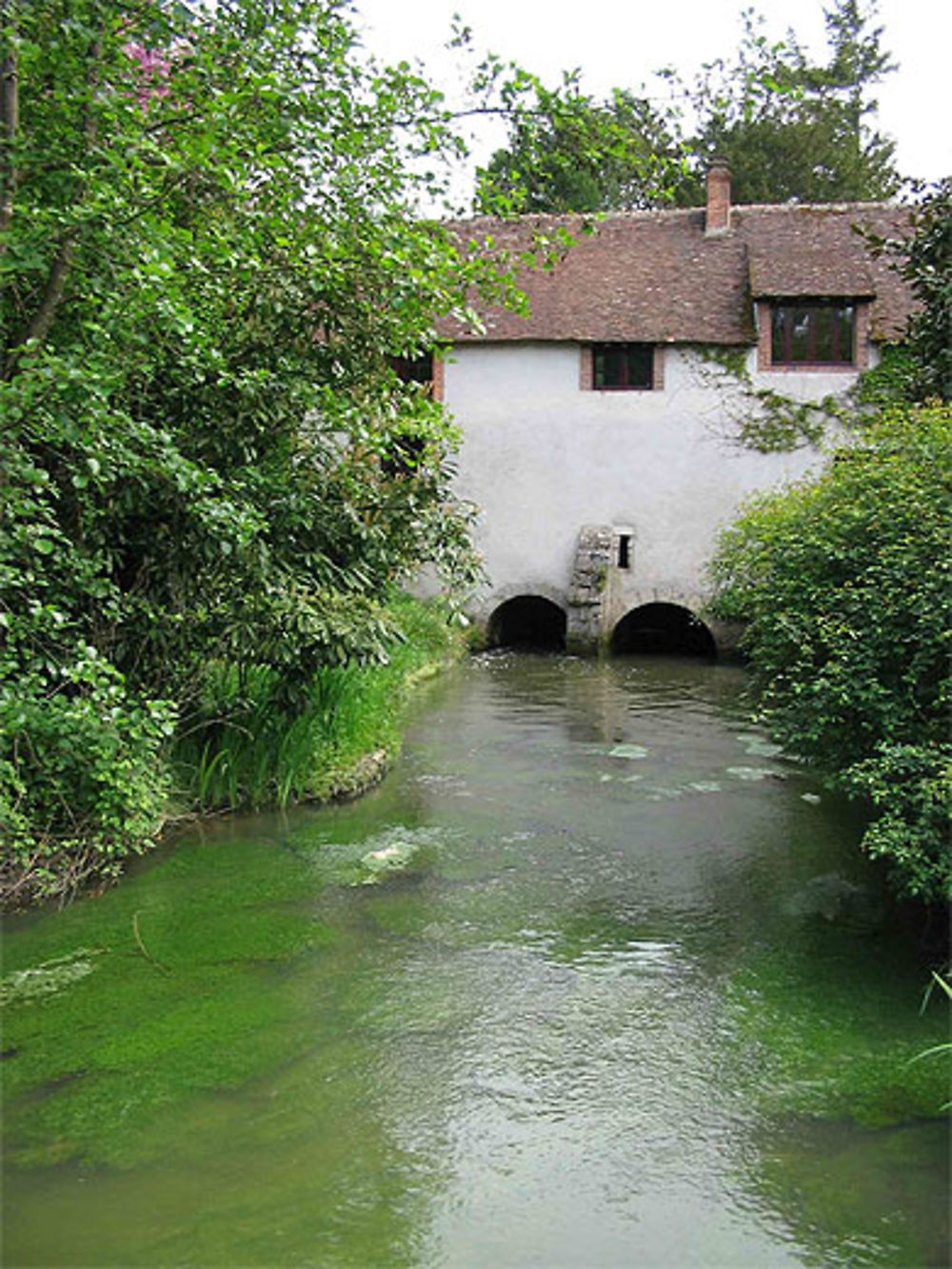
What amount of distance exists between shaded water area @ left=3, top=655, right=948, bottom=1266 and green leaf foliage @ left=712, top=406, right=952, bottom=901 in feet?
3.46

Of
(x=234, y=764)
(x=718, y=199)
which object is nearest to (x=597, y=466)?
(x=718, y=199)

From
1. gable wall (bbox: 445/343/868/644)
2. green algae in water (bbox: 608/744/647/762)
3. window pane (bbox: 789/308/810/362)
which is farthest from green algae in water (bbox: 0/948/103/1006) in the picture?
window pane (bbox: 789/308/810/362)

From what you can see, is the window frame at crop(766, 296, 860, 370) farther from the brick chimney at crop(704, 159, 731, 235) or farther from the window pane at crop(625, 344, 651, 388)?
the brick chimney at crop(704, 159, 731, 235)

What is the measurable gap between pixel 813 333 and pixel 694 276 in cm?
271

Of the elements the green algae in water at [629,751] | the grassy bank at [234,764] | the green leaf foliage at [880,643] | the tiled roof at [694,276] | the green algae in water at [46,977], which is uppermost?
the tiled roof at [694,276]

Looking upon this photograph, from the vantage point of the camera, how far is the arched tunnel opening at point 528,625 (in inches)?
851

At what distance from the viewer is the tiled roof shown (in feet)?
65.0

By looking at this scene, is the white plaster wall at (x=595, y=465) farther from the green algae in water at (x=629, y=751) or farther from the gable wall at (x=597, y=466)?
the green algae in water at (x=629, y=751)

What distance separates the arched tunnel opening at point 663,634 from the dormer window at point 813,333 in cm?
524

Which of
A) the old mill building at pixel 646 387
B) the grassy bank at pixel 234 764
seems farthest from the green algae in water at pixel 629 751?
the old mill building at pixel 646 387

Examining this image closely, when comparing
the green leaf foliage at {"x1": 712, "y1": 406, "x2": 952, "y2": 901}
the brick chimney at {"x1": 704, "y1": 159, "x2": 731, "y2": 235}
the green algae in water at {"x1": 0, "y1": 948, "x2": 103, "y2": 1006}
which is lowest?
the green algae in water at {"x1": 0, "y1": 948, "x2": 103, "y2": 1006}

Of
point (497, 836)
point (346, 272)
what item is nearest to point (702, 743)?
point (497, 836)

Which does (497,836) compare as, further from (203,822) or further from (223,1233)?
(223,1233)

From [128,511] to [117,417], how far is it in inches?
59.9
